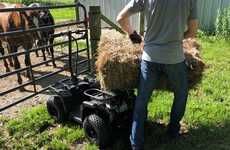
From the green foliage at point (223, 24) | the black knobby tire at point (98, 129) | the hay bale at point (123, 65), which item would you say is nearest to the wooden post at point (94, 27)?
the hay bale at point (123, 65)

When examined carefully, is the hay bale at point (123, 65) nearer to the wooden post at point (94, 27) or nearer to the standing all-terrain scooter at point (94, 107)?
the standing all-terrain scooter at point (94, 107)

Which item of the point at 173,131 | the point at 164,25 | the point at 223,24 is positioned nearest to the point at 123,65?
the point at 164,25

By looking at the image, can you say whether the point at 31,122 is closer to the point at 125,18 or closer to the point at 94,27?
the point at 94,27

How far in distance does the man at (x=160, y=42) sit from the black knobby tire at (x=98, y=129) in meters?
0.35

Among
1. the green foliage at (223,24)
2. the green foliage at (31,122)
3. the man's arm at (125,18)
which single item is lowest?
the green foliage at (31,122)

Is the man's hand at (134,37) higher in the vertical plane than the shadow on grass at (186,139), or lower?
higher

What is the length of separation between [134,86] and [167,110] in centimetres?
143

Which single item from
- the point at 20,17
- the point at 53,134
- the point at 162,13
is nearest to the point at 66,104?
the point at 53,134

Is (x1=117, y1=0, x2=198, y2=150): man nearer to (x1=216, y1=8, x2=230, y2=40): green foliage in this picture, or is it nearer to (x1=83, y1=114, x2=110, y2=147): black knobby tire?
(x1=83, y1=114, x2=110, y2=147): black knobby tire

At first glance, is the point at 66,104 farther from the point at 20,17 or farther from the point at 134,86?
the point at 20,17

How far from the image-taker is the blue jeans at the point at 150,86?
12.8 feet

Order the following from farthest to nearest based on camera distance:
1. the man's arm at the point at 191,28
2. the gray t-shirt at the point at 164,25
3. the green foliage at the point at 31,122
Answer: the green foliage at the point at 31,122 < the man's arm at the point at 191,28 < the gray t-shirt at the point at 164,25

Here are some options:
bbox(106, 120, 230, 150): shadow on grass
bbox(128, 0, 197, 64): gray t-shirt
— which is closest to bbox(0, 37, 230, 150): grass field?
bbox(106, 120, 230, 150): shadow on grass

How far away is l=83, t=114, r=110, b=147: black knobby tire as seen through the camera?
14.3 ft
